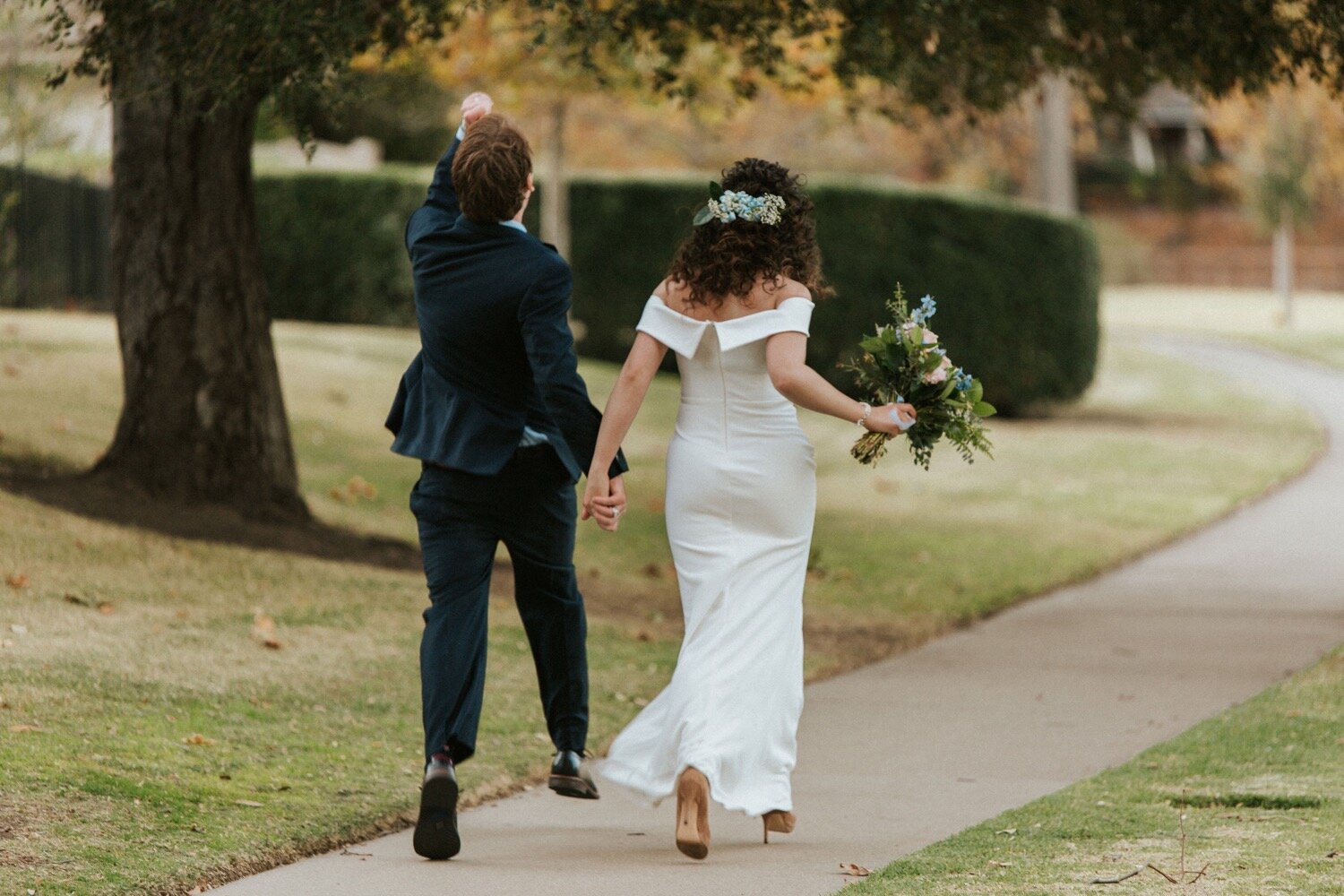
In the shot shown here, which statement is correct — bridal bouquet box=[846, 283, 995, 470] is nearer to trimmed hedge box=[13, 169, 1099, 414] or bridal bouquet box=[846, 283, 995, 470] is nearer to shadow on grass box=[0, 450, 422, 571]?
shadow on grass box=[0, 450, 422, 571]

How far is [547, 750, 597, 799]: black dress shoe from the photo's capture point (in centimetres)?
534

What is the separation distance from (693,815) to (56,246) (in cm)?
1680

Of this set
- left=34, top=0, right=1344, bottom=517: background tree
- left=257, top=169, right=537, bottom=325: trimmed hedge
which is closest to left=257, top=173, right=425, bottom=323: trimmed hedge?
left=257, top=169, right=537, bottom=325: trimmed hedge

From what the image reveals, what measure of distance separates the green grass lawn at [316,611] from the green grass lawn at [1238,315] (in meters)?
16.9

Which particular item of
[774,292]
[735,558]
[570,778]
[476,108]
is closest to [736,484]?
[735,558]

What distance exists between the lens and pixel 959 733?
6.86 m

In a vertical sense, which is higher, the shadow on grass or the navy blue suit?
the navy blue suit

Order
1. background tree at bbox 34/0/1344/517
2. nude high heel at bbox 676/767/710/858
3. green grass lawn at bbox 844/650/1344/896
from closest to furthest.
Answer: green grass lawn at bbox 844/650/1344/896, nude high heel at bbox 676/767/710/858, background tree at bbox 34/0/1344/517

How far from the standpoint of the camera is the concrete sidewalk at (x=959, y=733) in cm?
481

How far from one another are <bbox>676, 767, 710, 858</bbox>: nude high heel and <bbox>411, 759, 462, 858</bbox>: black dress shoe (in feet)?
2.02

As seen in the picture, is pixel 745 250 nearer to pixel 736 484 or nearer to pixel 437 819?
→ pixel 736 484

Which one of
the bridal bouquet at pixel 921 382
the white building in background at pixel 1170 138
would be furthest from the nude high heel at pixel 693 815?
the white building in background at pixel 1170 138

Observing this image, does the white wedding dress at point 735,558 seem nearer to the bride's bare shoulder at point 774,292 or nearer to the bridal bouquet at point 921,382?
the bride's bare shoulder at point 774,292

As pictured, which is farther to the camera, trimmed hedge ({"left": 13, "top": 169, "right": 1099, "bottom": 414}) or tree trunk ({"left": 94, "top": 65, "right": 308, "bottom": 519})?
trimmed hedge ({"left": 13, "top": 169, "right": 1099, "bottom": 414})
